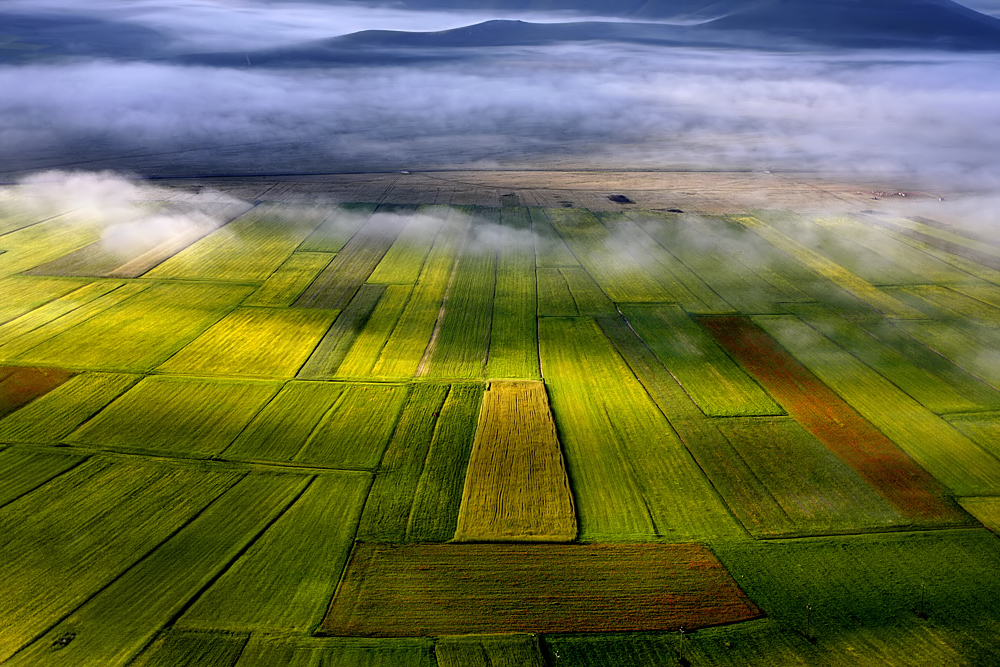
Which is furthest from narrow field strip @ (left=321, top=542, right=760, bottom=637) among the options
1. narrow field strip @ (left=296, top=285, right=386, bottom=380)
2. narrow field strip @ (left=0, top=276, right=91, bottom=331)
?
narrow field strip @ (left=0, top=276, right=91, bottom=331)

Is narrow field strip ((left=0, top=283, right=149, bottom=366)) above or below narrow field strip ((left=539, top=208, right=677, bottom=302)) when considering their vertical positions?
below

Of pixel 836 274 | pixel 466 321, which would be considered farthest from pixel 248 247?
pixel 836 274

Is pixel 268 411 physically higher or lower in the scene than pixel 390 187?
lower

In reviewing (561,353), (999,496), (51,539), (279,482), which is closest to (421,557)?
(279,482)

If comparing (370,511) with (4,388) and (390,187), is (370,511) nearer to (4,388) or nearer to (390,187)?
(4,388)

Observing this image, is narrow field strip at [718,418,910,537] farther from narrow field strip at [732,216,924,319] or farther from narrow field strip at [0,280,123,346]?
narrow field strip at [0,280,123,346]

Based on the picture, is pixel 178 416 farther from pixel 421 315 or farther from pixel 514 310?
pixel 514 310
